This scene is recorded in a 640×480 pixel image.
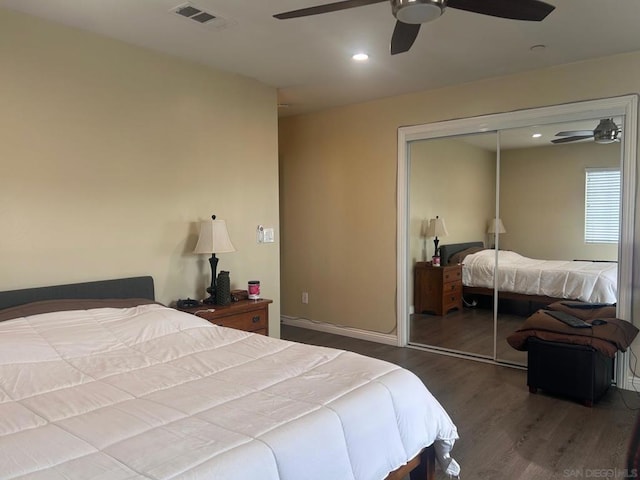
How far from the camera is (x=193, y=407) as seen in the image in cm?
155

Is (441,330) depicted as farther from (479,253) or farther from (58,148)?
(58,148)

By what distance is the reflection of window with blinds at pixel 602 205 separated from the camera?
3584 millimetres

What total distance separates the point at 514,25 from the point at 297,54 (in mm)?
1532

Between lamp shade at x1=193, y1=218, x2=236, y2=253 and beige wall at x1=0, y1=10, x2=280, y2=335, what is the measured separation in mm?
199

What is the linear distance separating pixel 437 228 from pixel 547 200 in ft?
3.49

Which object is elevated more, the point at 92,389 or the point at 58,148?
the point at 58,148

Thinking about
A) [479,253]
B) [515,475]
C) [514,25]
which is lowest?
[515,475]

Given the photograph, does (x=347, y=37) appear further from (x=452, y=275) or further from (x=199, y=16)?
(x=452, y=275)

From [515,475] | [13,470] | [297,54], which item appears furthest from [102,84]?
[515,475]

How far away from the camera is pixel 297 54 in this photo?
3.42 meters

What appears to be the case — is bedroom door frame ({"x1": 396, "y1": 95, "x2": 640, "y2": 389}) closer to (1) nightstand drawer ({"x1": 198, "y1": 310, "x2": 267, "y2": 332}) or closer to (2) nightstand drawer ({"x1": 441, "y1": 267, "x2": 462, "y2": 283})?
(2) nightstand drawer ({"x1": 441, "y1": 267, "x2": 462, "y2": 283})

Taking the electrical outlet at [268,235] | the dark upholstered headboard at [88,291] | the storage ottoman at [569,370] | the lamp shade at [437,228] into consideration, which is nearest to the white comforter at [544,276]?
the lamp shade at [437,228]


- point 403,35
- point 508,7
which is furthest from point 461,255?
point 508,7

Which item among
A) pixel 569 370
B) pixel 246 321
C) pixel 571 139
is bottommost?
pixel 569 370
